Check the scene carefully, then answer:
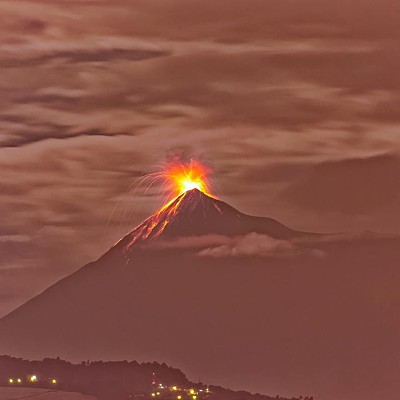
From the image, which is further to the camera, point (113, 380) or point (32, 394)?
point (113, 380)

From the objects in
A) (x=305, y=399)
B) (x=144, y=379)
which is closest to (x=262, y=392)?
(x=305, y=399)

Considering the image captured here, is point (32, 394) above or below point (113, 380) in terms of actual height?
below

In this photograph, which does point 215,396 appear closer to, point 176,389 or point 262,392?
point 176,389

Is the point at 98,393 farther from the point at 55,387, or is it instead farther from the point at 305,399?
the point at 305,399

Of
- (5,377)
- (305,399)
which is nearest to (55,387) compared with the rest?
(5,377)

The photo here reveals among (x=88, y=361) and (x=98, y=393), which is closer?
(x=98, y=393)

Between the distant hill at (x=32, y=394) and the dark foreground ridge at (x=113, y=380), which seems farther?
the distant hill at (x=32, y=394)

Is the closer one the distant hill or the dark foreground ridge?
the dark foreground ridge
